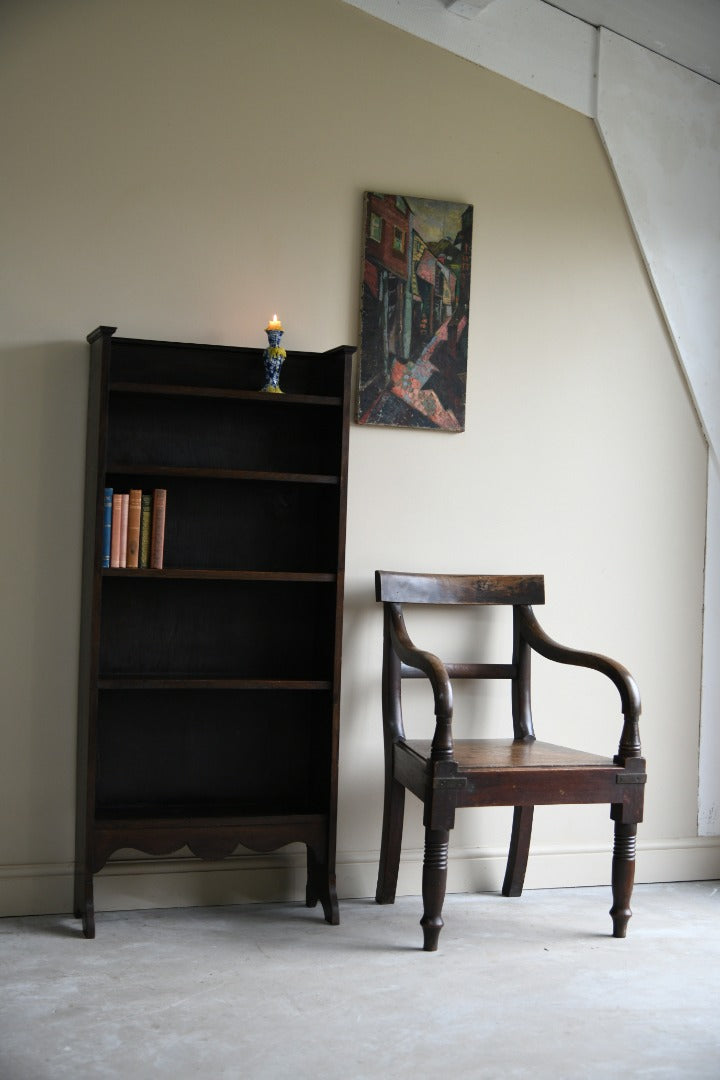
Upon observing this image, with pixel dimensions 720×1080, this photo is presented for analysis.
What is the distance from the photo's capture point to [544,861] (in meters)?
3.72


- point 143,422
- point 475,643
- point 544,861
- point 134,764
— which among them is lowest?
point 544,861

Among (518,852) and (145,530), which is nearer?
(145,530)

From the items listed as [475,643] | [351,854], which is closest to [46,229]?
[475,643]

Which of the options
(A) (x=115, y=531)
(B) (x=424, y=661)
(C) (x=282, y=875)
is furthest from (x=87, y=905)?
(B) (x=424, y=661)

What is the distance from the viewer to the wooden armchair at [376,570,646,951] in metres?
2.97

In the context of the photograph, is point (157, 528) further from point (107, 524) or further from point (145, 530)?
point (107, 524)

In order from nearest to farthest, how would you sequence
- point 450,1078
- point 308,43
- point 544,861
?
1. point 450,1078
2. point 308,43
3. point 544,861

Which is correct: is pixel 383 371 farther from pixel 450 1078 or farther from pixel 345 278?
pixel 450 1078

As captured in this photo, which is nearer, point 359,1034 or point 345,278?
point 359,1034

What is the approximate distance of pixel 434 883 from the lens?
2.97 m

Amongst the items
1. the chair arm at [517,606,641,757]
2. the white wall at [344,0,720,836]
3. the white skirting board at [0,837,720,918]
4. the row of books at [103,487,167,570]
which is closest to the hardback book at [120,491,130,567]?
the row of books at [103,487,167,570]

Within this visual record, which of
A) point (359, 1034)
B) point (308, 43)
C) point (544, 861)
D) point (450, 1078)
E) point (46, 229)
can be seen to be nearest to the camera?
point (450, 1078)

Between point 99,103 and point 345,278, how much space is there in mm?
876

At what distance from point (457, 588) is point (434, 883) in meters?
0.92
